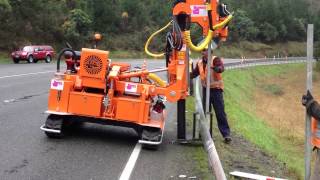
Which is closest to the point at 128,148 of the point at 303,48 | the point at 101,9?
the point at 101,9

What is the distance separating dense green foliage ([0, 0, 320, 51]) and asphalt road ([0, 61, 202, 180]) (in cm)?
4447

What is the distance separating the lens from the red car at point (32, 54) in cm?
4584

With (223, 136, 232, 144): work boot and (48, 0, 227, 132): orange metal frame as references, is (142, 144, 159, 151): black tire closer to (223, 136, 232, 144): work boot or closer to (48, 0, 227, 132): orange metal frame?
(48, 0, 227, 132): orange metal frame

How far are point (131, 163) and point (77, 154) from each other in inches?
38.8

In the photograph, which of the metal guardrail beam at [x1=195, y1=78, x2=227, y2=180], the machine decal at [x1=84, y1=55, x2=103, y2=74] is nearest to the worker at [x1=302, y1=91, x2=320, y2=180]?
the metal guardrail beam at [x1=195, y1=78, x2=227, y2=180]

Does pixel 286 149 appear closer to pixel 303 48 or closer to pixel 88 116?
pixel 88 116

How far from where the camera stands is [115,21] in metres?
79.5

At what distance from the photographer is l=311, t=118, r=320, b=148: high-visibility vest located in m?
6.73

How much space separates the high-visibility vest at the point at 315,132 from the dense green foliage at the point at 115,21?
5000 centimetres

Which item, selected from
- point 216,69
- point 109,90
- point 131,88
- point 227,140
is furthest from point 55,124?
point 227,140

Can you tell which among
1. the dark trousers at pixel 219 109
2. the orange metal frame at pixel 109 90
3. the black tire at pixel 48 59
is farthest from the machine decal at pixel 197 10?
the black tire at pixel 48 59

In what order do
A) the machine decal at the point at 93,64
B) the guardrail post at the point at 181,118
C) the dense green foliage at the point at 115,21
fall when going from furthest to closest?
the dense green foliage at the point at 115,21 < the guardrail post at the point at 181,118 < the machine decal at the point at 93,64

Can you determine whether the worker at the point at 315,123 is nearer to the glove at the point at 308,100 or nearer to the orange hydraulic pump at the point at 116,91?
the glove at the point at 308,100

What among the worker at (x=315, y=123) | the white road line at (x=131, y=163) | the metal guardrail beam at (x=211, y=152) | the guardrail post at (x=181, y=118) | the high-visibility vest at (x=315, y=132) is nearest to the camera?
the worker at (x=315, y=123)
